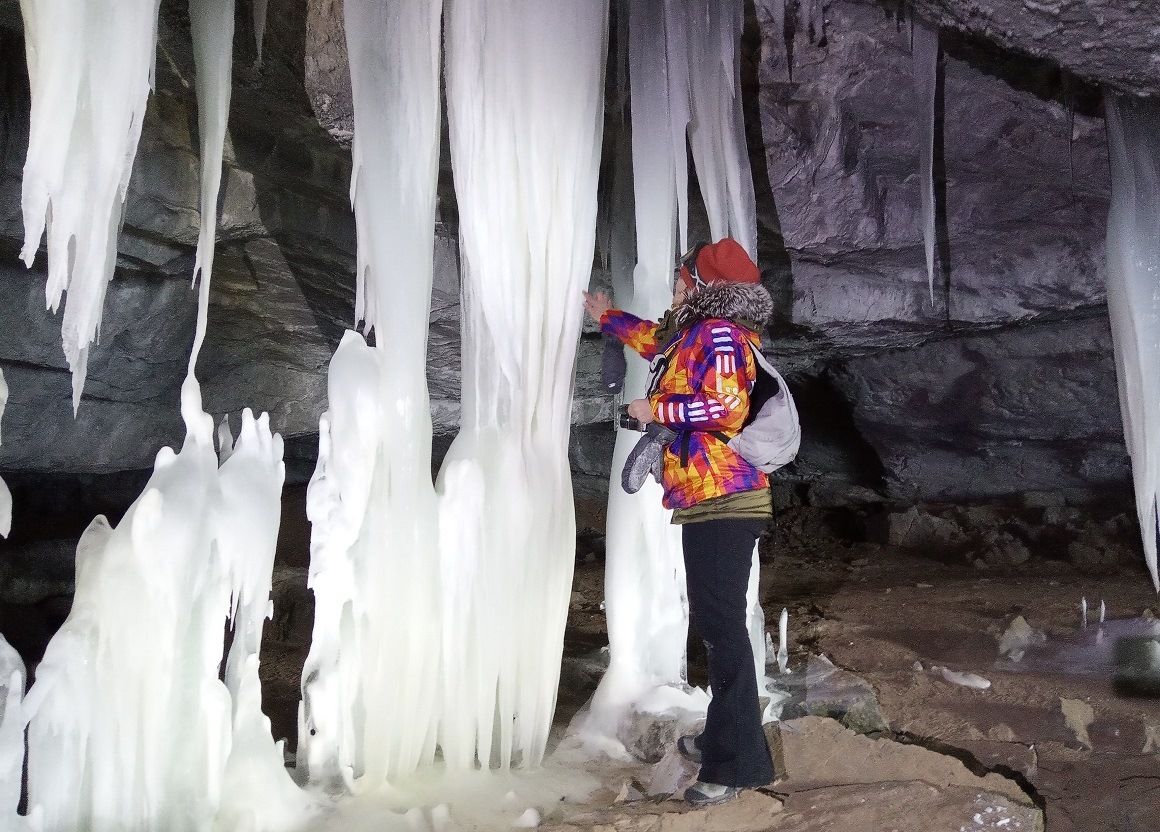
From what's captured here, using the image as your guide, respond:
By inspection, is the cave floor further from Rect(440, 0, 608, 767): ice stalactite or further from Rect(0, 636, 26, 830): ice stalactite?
Rect(0, 636, 26, 830): ice stalactite

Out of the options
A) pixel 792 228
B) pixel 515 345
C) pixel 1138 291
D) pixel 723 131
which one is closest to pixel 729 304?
pixel 515 345

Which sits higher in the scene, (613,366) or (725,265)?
(725,265)

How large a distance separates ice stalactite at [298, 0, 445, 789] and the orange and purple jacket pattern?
0.88 metres

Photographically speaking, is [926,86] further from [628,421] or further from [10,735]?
[10,735]

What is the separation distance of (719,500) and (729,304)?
22.2 inches

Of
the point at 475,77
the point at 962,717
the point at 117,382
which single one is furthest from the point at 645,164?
the point at 117,382

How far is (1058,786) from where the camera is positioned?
2.88 meters

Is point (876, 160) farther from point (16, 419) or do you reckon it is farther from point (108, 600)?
point (16, 419)

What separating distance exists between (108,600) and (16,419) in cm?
331

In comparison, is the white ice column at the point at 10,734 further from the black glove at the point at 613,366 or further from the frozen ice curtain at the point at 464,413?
the black glove at the point at 613,366

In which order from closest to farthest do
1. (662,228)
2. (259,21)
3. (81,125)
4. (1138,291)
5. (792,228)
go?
(81,125), (259,21), (662,228), (1138,291), (792,228)

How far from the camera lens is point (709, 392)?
2461mm

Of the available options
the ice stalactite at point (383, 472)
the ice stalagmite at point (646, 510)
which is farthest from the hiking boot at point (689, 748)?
the ice stalactite at point (383, 472)

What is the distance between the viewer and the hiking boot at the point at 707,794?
2.56 meters
